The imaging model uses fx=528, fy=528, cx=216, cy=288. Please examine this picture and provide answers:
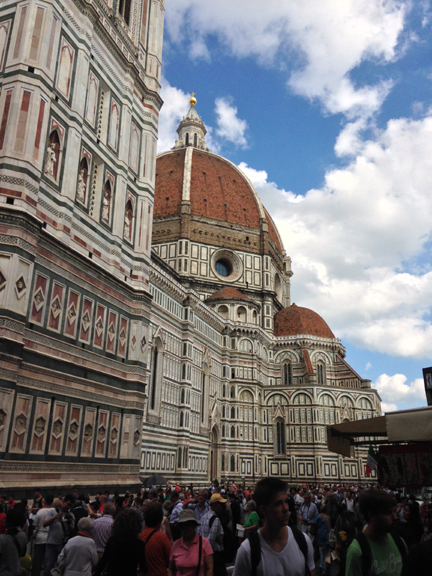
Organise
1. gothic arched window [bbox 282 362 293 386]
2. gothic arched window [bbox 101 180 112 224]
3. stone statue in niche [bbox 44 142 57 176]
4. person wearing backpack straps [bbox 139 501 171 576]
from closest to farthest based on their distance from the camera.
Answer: person wearing backpack straps [bbox 139 501 171 576] → stone statue in niche [bbox 44 142 57 176] → gothic arched window [bbox 101 180 112 224] → gothic arched window [bbox 282 362 293 386]

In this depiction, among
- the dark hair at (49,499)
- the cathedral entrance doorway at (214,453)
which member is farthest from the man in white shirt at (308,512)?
the cathedral entrance doorway at (214,453)

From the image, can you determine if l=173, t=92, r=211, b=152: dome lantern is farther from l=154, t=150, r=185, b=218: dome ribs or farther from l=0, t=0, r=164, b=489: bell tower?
l=0, t=0, r=164, b=489: bell tower

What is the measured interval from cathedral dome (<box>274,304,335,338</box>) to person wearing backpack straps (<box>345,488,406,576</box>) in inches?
2243

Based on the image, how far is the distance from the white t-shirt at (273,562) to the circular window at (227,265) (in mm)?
58887

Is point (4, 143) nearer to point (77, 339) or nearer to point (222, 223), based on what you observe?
point (77, 339)

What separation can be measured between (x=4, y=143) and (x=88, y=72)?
17.2 ft

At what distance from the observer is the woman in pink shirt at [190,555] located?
4914 mm

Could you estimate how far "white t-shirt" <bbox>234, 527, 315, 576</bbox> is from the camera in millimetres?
3488

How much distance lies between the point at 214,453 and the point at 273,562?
48.3 metres

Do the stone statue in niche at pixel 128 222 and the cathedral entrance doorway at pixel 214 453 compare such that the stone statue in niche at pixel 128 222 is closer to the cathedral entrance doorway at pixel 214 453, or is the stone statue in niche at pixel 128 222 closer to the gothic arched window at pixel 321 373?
the cathedral entrance doorway at pixel 214 453

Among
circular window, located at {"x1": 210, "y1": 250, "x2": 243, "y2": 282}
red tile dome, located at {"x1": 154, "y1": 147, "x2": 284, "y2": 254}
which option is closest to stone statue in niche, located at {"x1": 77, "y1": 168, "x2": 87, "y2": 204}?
circular window, located at {"x1": 210, "y1": 250, "x2": 243, "y2": 282}

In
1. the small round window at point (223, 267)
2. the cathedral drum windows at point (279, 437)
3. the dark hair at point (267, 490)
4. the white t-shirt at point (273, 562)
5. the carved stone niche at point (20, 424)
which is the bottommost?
the white t-shirt at point (273, 562)

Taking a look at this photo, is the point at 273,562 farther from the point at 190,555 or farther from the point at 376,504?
the point at 190,555

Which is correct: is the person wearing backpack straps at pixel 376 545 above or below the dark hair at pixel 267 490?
below
